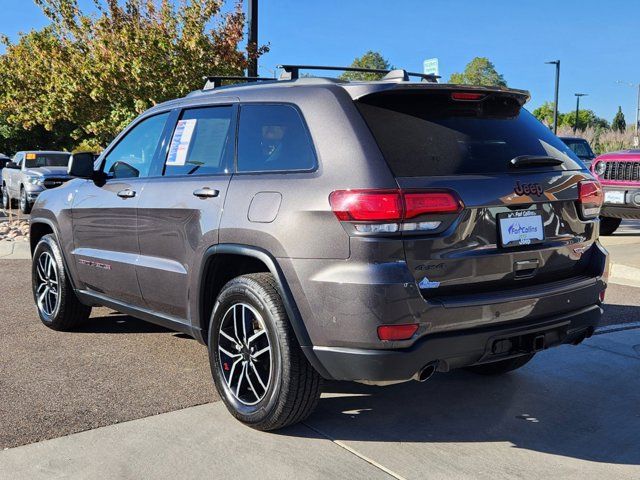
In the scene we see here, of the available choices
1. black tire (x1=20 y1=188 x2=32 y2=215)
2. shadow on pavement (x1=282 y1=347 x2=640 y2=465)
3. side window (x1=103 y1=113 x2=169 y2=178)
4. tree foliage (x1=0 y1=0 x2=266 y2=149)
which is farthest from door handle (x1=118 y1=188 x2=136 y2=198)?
black tire (x1=20 y1=188 x2=32 y2=215)

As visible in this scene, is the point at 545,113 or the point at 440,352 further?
the point at 545,113

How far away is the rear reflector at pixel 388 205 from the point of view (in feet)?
10.3

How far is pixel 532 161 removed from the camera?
362 centimetres

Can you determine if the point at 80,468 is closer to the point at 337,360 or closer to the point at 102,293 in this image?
the point at 337,360

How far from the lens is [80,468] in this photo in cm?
324

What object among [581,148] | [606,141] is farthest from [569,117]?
[581,148]

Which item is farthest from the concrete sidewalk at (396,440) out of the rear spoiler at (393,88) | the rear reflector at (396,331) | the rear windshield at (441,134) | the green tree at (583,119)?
the green tree at (583,119)

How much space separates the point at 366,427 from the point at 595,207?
1.74 m

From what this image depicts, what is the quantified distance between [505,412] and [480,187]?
1.45 meters

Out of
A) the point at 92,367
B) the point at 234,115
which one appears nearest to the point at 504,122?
the point at 234,115

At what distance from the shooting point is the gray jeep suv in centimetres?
317

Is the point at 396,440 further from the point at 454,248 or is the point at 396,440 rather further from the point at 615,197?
the point at 615,197

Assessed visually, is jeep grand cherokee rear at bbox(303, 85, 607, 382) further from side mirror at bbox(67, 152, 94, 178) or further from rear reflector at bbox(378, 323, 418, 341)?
side mirror at bbox(67, 152, 94, 178)

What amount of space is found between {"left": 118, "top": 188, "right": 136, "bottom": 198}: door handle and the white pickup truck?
42.0 ft
